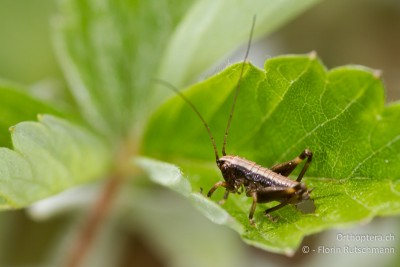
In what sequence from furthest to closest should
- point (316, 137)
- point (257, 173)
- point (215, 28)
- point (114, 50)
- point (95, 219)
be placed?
1. point (95, 219)
2. point (114, 50)
3. point (215, 28)
4. point (257, 173)
5. point (316, 137)

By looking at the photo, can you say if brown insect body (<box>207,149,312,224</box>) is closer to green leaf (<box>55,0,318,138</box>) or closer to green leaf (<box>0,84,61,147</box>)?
green leaf (<box>55,0,318,138</box>)

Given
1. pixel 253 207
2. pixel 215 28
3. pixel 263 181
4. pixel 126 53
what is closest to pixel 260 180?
pixel 263 181

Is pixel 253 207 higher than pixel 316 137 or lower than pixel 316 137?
lower

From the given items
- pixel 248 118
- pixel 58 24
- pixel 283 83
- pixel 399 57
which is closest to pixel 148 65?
pixel 58 24

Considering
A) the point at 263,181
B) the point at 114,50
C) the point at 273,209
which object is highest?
the point at 114,50

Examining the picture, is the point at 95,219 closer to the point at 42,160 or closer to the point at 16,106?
the point at 16,106

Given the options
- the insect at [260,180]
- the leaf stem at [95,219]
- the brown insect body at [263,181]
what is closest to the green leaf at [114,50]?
the leaf stem at [95,219]
